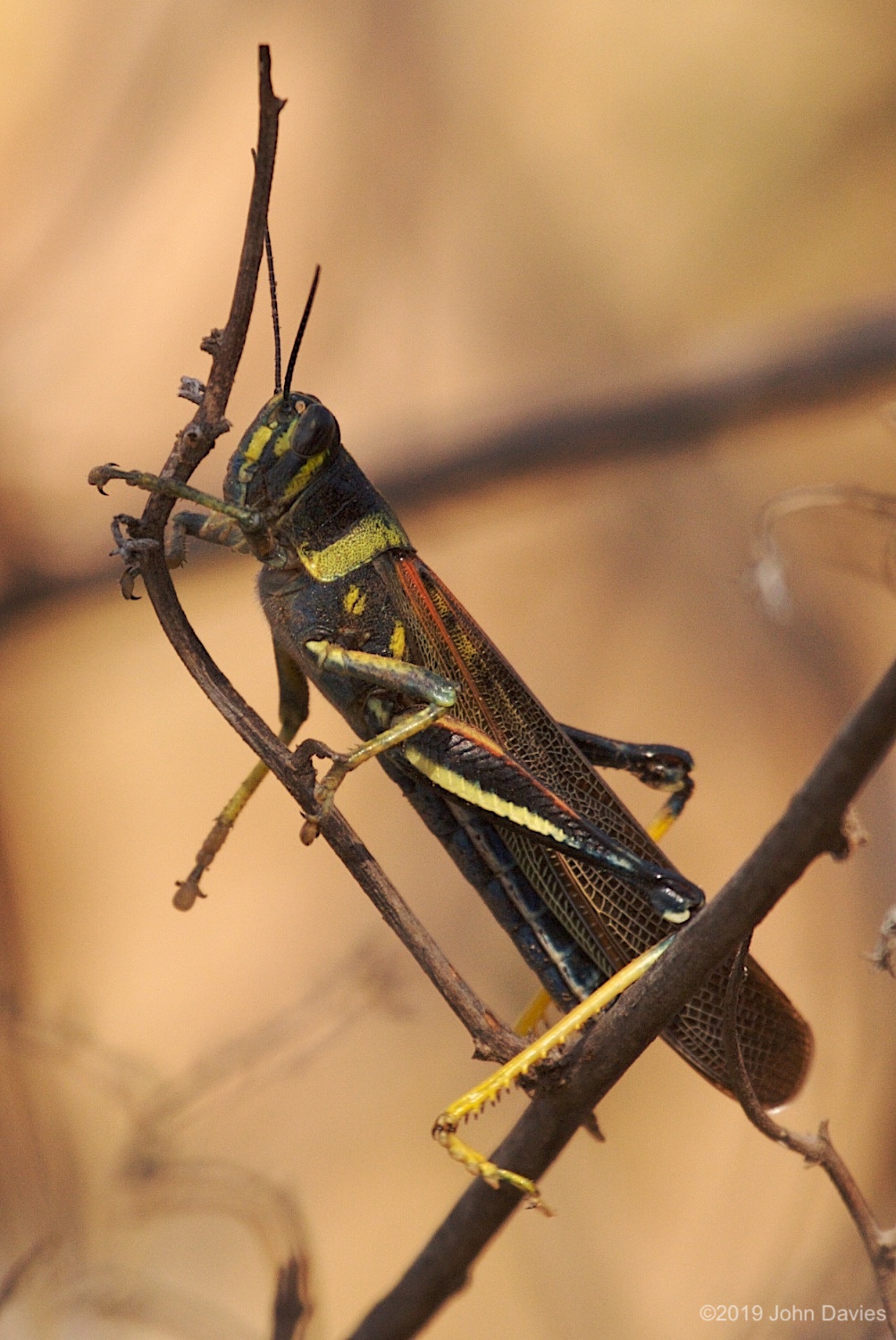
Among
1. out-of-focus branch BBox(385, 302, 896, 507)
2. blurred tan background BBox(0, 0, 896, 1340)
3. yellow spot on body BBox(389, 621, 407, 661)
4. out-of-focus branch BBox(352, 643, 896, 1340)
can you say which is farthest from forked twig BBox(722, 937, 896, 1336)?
out-of-focus branch BBox(385, 302, 896, 507)

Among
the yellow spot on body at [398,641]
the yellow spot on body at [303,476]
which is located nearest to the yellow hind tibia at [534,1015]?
the yellow spot on body at [398,641]

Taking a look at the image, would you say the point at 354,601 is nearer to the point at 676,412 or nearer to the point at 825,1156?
the point at 825,1156

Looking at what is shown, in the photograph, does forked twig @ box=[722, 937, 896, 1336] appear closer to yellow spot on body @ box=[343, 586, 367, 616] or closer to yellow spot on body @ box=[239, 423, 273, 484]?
yellow spot on body @ box=[343, 586, 367, 616]

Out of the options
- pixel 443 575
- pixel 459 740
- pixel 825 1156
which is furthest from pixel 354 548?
pixel 443 575

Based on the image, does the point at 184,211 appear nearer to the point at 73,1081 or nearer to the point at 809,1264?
the point at 73,1081

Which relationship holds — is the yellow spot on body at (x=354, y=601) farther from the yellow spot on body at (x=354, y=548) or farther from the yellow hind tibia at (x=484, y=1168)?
the yellow hind tibia at (x=484, y=1168)

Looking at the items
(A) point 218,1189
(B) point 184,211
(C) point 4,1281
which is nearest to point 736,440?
(B) point 184,211
